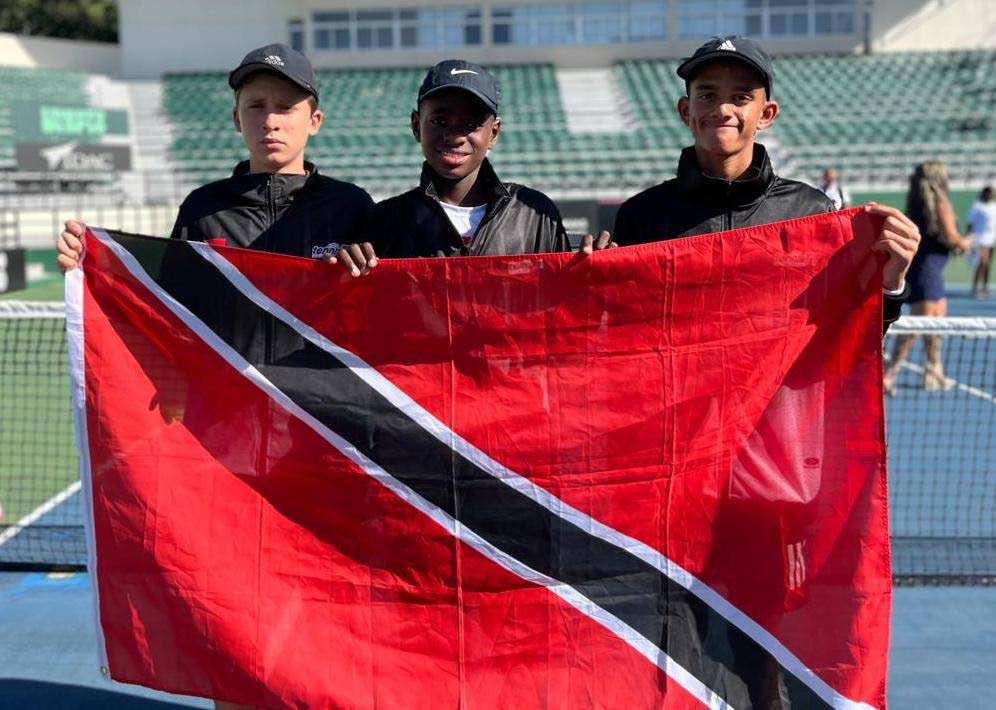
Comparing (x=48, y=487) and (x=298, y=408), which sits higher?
(x=298, y=408)

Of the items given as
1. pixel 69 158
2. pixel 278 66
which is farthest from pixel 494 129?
pixel 69 158

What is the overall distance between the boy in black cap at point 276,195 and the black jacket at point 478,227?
141 mm

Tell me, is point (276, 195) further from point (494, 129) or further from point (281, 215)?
point (494, 129)

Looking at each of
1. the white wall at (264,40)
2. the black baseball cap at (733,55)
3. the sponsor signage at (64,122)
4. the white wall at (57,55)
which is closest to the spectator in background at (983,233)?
the black baseball cap at (733,55)

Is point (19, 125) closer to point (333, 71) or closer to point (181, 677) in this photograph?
point (333, 71)

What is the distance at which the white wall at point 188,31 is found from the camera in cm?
3859

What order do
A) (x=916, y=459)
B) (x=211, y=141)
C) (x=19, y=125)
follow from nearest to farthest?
(x=916, y=459) < (x=19, y=125) < (x=211, y=141)

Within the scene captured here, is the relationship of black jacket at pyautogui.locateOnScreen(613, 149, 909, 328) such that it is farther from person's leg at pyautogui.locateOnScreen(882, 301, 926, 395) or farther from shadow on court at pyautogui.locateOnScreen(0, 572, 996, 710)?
person's leg at pyautogui.locateOnScreen(882, 301, 926, 395)

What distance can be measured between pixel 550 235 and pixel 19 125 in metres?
30.5

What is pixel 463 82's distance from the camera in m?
3.13

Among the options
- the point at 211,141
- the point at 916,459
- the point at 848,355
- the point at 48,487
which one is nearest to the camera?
the point at 848,355

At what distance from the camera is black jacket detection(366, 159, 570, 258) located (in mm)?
3281

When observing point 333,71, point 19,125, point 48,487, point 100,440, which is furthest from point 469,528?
point 333,71

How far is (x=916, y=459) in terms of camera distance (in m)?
7.85
